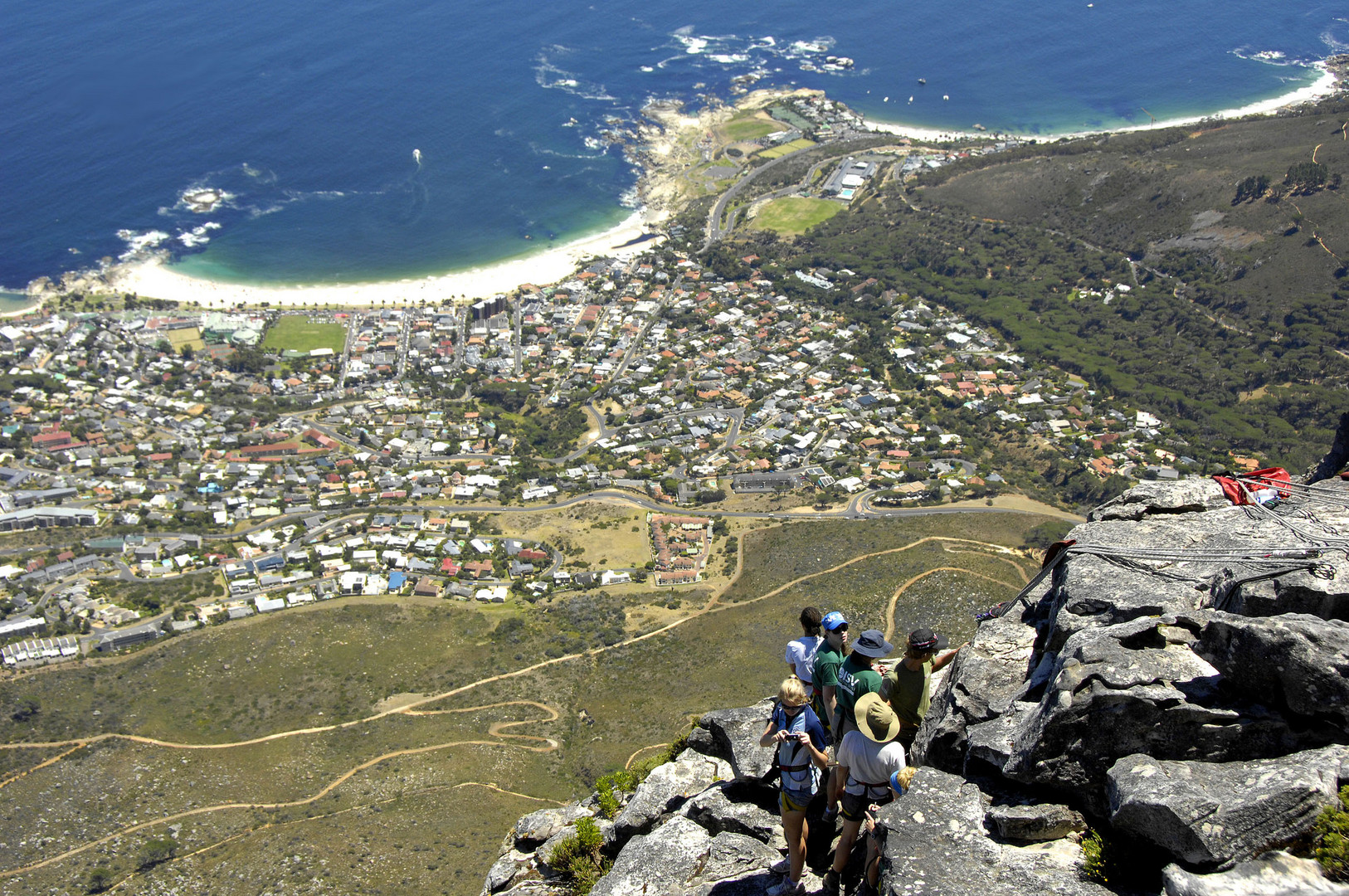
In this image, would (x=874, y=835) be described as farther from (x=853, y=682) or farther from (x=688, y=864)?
(x=688, y=864)

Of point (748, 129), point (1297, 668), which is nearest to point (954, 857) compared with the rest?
point (1297, 668)

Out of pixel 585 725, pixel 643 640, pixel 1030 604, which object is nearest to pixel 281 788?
pixel 585 725

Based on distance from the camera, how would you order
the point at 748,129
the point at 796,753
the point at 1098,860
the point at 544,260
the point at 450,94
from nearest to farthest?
the point at 1098,860
the point at 796,753
the point at 544,260
the point at 748,129
the point at 450,94


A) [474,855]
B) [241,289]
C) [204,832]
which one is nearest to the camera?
[474,855]

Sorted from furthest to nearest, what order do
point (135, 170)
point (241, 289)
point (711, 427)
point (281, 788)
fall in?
point (135, 170) < point (241, 289) < point (711, 427) < point (281, 788)

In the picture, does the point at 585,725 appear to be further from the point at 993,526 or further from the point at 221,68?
the point at 221,68

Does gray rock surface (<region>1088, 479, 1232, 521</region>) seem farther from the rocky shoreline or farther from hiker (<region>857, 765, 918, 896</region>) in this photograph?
hiker (<region>857, 765, 918, 896</region>)

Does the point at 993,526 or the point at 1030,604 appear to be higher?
the point at 1030,604

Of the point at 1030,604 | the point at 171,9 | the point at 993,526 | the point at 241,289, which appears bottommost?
the point at 993,526
